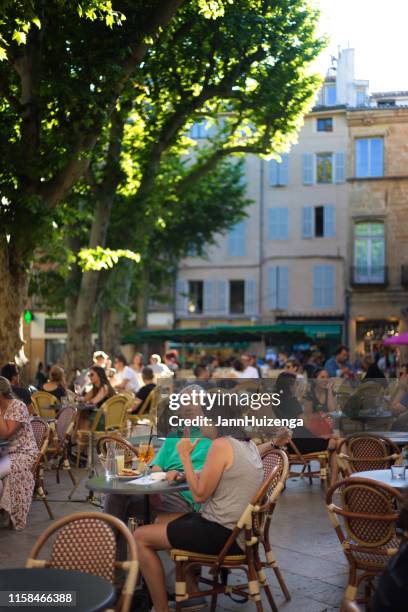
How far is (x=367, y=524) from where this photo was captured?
5.44 meters

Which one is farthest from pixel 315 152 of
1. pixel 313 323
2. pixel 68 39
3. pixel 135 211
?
pixel 68 39

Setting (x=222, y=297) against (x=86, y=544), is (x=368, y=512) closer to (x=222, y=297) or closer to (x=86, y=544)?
(x=86, y=544)

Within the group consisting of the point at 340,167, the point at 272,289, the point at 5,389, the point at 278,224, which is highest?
Result: the point at 340,167

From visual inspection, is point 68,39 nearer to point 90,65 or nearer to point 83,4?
point 90,65

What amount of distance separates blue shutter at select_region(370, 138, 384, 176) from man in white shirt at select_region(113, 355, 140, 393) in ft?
84.7

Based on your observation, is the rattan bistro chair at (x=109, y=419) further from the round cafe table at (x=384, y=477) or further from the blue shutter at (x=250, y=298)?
the blue shutter at (x=250, y=298)

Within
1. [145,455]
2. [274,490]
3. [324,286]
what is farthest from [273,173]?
[274,490]

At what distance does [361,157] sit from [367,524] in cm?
3816

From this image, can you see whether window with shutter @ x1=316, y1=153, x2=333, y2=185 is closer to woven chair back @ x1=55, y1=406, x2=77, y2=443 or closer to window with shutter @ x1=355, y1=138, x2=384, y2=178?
window with shutter @ x1=355, y1=138, x2=384, y2=178

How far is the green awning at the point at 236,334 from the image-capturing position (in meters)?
31.2

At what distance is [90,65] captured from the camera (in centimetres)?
1347

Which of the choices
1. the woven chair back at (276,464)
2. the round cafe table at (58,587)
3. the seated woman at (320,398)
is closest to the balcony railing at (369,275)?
the seated woman at (320,398)

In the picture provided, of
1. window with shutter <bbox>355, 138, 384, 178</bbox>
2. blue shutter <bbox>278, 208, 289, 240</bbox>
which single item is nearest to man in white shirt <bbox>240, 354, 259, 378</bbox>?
window with shutter <bbox>355, 138, 384, 178</bbox>

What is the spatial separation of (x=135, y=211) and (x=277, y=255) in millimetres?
24129
